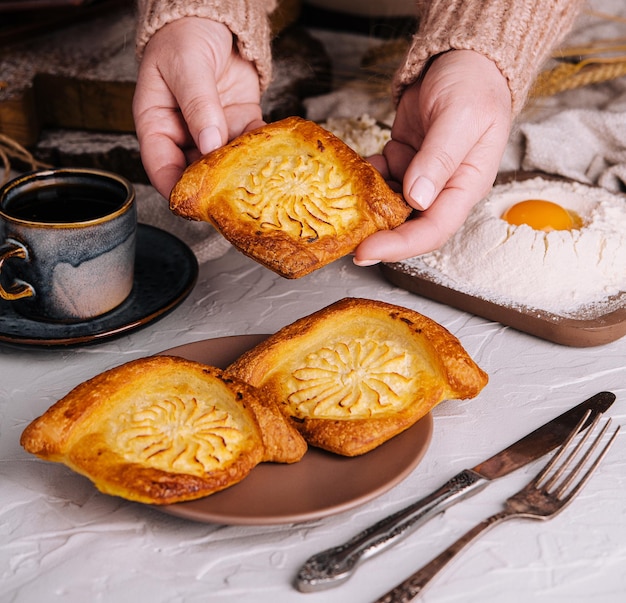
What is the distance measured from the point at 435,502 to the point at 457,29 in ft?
3.62

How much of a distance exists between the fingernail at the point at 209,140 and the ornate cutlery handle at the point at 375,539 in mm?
803

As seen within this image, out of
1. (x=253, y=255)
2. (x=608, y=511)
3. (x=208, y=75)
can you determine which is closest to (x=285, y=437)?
(x=253, y=255)

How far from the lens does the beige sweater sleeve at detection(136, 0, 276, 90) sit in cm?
175

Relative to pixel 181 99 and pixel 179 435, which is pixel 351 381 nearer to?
pixel 179 435

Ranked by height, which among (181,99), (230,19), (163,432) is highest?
(230,19)

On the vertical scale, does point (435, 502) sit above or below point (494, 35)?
below

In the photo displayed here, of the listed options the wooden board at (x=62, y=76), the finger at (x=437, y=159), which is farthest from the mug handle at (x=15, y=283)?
the wooden board at (x=62, y=76)

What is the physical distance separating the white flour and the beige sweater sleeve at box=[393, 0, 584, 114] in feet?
1.04

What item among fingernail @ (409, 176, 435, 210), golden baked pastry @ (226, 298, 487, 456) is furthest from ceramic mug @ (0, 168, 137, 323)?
fingernail @ (409, 176, 435, 210)

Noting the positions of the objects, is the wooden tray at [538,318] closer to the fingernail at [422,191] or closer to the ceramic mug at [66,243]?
the fingernail at [422,191]

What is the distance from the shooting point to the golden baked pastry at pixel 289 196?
4.45 feet

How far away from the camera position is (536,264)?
168 centimetres

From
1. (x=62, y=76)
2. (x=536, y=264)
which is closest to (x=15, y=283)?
(x=536, y=264)

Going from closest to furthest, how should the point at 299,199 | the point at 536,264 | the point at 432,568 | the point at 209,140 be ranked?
1. the point at 432,568
2. the point at 299,199
3. the point at 209,140
4. the point at 536,264
